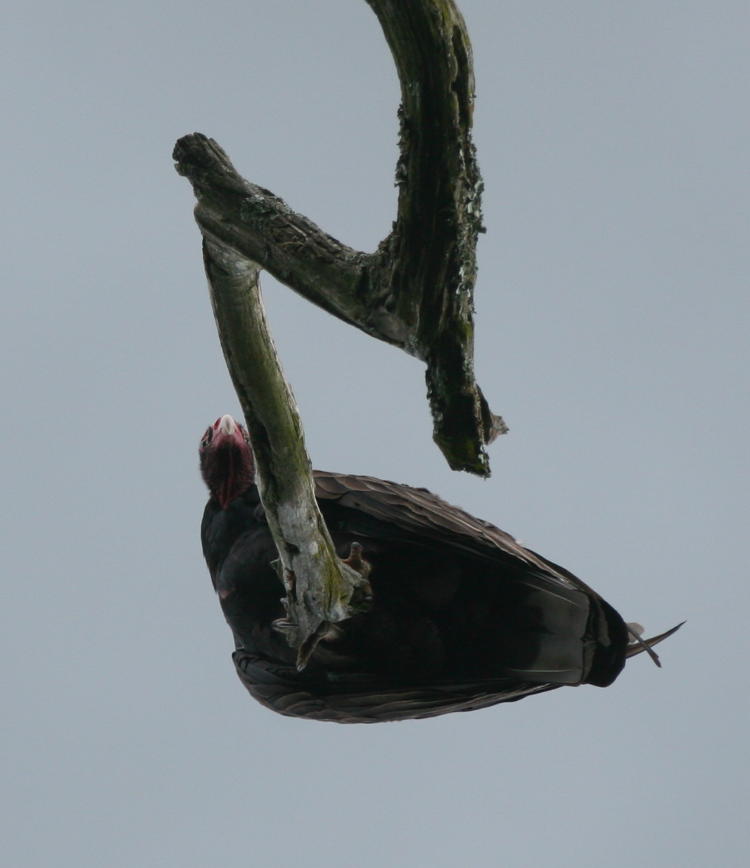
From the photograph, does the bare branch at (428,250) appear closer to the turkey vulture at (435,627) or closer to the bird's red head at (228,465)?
the turkey vulture at (435,627)

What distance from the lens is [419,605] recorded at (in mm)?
9648

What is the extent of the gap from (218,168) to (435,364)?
1.80m

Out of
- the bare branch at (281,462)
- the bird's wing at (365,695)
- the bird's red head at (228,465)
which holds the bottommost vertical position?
the bird's wing at (365,695)

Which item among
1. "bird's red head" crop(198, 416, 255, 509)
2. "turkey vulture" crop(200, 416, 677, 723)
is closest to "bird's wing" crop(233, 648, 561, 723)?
"turkey vulture" crop(200, 416, 677, 723)

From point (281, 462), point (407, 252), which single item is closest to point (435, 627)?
point (281, 462)

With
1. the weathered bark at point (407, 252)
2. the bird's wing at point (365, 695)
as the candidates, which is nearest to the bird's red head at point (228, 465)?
the bird's wing at point (365, 695)

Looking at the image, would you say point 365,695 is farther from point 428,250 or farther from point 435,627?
point 428,250

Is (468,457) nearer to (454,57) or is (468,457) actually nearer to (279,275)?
(279,275)

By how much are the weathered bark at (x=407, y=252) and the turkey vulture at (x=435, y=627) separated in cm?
274

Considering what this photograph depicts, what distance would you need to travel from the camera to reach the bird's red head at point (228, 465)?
10.8 metres

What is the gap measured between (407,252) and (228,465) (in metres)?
5.99

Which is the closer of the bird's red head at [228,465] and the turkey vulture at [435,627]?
the turkey vulture at [435,627]

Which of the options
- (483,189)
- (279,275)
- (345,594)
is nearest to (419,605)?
(345,594)

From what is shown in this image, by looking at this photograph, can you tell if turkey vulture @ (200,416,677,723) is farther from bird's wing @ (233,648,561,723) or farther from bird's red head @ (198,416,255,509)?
bird's red head @ (198,416,255,509)
